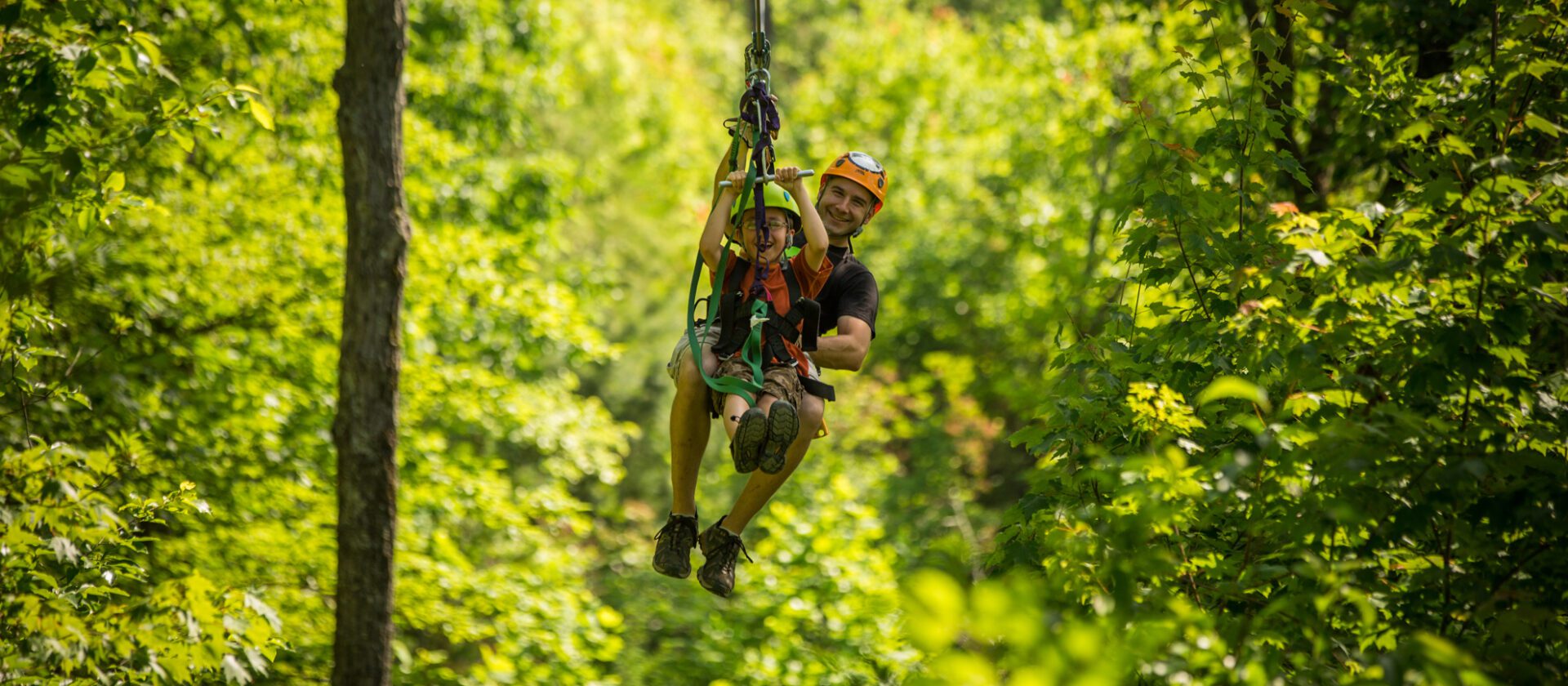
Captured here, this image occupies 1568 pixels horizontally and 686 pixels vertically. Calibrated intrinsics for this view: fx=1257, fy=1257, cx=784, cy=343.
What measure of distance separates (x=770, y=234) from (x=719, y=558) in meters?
1.16

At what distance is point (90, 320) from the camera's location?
8.25 metres

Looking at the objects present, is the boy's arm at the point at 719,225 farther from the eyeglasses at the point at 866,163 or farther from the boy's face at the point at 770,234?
the eyeglasses at the point at 866,163

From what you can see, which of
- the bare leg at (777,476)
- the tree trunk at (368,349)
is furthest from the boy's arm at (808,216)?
the tree trunk at (368,349)

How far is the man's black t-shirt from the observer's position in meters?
4.51

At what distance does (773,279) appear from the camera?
429cm

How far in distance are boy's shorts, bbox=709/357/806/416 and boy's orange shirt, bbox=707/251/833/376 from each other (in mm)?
64

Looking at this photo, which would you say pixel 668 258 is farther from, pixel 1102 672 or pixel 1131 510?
pixel 1102 672

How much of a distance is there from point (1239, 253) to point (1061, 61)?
1188 centimetres

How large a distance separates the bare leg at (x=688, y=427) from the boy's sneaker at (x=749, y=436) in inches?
16.7

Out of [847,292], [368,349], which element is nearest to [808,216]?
[847,292]

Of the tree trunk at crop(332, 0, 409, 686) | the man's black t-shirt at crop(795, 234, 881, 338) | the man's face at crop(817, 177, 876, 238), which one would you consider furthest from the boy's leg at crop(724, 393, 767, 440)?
the tree trunk at crop(332, 0, 409, 686)

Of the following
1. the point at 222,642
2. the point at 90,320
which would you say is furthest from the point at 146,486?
the point at 222,642

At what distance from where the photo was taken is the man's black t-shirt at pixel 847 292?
4.51 m

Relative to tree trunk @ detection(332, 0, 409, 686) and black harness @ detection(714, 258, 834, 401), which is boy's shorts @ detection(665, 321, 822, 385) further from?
tree trunk @ detection(332, 0, 409, 686)
